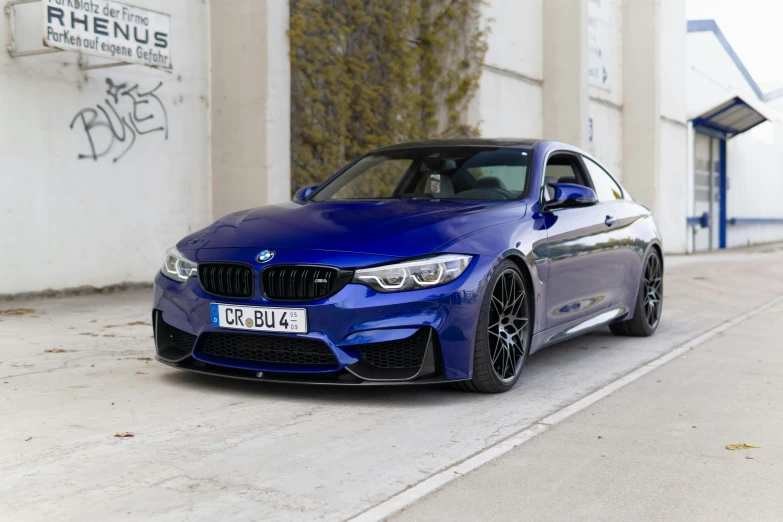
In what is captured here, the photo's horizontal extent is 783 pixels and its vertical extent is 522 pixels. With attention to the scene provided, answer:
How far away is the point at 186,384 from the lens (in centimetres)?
548

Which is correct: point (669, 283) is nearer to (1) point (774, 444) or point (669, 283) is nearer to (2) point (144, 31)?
(2) point (144, 31)

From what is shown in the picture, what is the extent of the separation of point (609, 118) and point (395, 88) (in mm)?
11576

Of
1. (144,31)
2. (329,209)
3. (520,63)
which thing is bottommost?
(329,209)

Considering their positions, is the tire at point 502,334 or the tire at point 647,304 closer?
the tire at point 502,334

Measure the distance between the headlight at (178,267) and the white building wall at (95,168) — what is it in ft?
16.3

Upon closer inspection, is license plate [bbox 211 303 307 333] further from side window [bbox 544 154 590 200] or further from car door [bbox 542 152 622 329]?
side window [bbox 544 154 590 200]

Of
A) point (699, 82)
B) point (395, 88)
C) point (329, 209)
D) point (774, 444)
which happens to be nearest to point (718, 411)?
point (774, 444)

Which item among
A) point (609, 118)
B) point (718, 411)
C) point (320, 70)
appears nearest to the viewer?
point (718, 411)

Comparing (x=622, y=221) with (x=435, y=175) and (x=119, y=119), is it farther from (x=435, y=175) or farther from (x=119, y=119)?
(x=119, y=119)

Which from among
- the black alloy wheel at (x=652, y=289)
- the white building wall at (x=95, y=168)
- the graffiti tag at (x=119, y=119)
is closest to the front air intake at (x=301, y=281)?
the black alloy wheel at (x=652, y=289)

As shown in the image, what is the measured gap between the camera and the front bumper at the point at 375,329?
4762 millimetres

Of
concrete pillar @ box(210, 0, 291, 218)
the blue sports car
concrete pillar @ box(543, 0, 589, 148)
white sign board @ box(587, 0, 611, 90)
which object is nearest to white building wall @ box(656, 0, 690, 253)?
white sign board @ box(587, 0, 611, 90)

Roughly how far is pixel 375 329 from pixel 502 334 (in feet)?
2.94

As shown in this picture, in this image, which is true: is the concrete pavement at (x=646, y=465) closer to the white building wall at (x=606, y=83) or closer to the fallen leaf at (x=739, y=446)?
the fallen leaf at (x=739, y=446)
